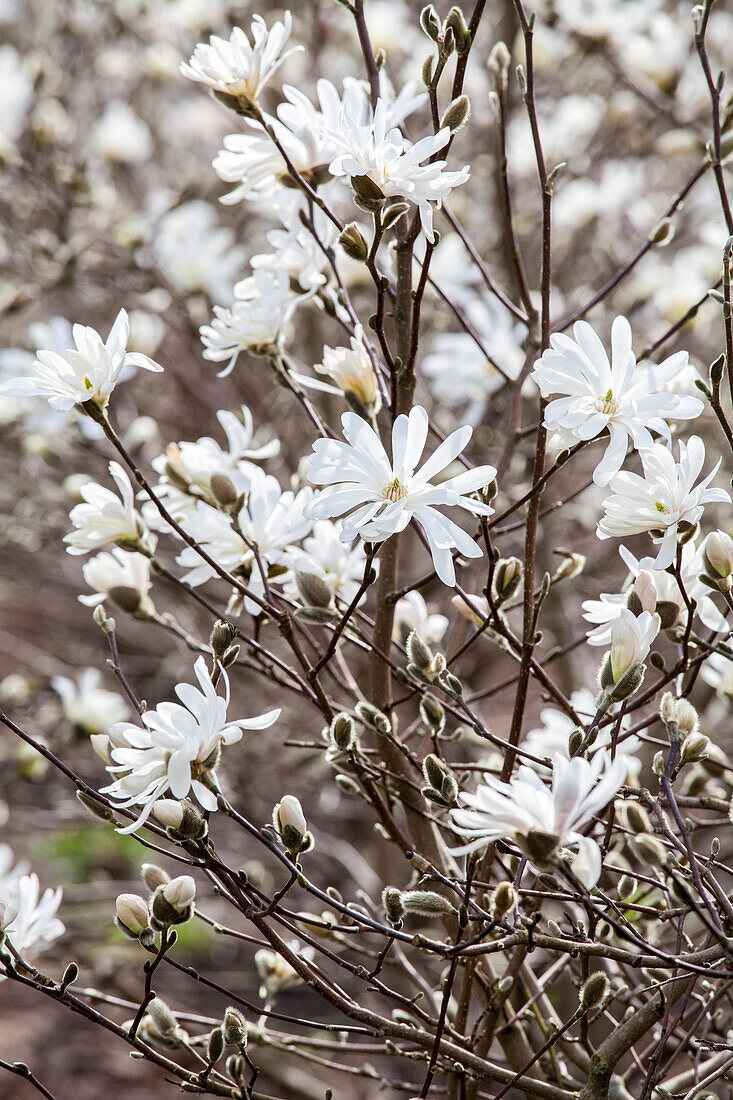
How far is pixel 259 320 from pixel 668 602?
729 mm

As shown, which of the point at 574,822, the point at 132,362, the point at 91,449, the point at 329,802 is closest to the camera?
the point at 574,822

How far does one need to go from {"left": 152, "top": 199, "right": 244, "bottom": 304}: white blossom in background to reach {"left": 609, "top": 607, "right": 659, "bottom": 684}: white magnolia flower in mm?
2014

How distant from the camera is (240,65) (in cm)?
138

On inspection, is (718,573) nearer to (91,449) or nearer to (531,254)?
(91,449)

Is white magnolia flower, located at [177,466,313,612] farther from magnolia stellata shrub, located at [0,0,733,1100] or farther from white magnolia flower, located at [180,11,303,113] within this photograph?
white magnolia flower, located at [180,11,303,113]

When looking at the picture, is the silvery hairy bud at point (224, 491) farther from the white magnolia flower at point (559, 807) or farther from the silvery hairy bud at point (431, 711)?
the white magnolia flower at point (559, 807)

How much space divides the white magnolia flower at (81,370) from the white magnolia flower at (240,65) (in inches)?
16.0

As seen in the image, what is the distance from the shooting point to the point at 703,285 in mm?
2594

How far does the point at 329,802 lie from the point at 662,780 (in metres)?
2.48

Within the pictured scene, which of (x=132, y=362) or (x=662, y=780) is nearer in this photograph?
(x=662, y=780)

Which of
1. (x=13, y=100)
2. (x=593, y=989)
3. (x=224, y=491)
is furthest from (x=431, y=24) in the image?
(x=13, y=100)

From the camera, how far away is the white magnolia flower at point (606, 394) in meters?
1.15

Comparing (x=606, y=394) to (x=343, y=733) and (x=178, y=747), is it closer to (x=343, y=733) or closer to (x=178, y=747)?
(x=343, y=733)

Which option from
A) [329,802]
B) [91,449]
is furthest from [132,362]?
[329,802]
